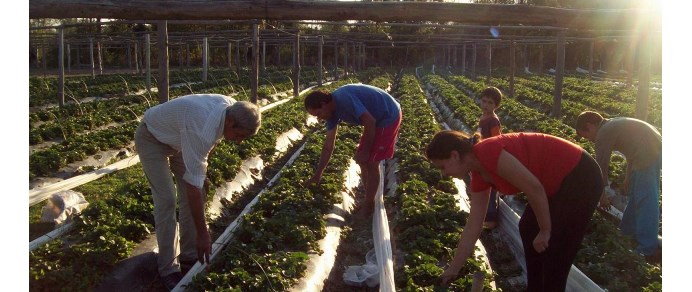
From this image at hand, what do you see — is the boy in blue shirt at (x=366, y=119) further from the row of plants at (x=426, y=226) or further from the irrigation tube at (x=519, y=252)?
the irrigation tube at (x=519, y=252)

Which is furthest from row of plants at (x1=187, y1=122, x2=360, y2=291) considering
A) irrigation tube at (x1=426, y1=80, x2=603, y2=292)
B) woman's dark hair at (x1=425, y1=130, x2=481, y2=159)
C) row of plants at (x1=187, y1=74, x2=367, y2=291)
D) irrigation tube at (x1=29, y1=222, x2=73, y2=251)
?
irrigation tube at (x1=426, y1=80, x2=603, y2=292)

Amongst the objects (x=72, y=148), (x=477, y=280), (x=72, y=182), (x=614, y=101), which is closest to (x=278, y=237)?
(x=477, y=280)

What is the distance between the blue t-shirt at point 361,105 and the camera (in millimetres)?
7133

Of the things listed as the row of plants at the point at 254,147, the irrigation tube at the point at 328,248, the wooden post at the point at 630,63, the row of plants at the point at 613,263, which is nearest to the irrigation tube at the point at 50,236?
the row of plants at the point at 254,147

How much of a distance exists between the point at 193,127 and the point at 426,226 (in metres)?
3.43

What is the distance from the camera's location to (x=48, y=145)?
12531 millimetres

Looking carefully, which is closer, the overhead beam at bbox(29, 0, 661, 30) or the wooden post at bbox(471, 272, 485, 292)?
the wooden post at bbox(471, 272, 485, 292)

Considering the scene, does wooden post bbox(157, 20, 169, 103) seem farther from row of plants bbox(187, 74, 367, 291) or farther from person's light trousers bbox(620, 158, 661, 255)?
person's light trousers bbox(620, 158, 661, 255)

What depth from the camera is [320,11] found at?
4.89 m

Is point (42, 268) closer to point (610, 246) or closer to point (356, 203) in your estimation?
point (356, 203)

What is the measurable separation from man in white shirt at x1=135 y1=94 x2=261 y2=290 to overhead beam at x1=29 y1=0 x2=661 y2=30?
28.9 inches

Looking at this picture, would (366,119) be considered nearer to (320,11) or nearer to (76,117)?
(320,11)

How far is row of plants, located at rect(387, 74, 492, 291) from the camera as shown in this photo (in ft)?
18.6
